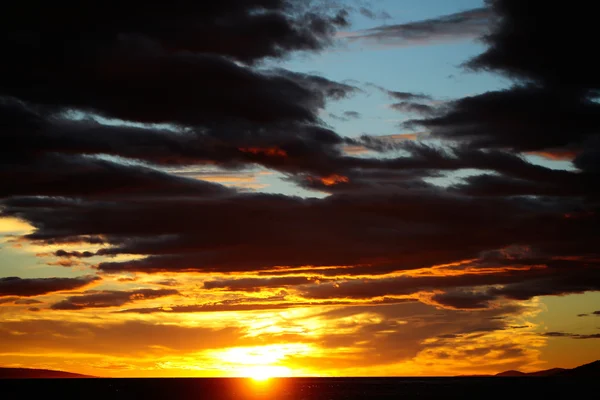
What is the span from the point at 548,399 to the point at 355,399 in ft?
153

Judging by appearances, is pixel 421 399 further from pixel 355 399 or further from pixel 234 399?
pixel 234 399

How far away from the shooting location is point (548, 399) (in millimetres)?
182375

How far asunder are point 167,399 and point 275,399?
28.6m

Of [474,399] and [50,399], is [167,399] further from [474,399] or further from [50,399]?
[474,399]

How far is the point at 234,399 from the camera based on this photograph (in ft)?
596

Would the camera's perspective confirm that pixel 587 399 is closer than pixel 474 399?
Yes

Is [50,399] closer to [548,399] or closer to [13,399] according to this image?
[13,399]

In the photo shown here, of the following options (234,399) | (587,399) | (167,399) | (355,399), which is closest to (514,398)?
(587,399)

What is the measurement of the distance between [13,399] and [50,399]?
8948 millimetres

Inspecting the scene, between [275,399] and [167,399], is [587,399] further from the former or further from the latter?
[167,399]

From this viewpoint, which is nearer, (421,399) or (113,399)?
(421,399)

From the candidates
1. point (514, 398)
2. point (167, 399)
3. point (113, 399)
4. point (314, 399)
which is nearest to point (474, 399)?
point (514, 398)

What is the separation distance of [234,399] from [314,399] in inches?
789

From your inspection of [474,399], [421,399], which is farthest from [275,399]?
[474,399]
